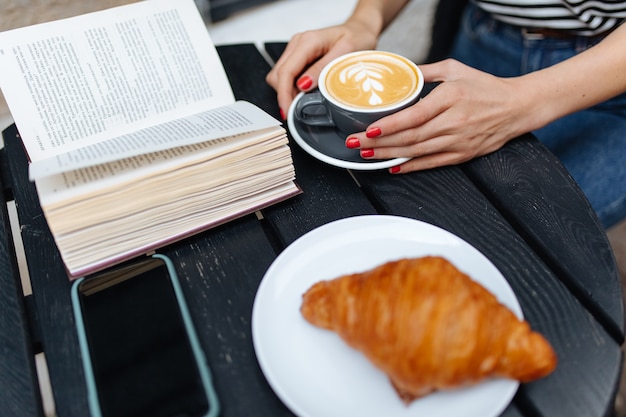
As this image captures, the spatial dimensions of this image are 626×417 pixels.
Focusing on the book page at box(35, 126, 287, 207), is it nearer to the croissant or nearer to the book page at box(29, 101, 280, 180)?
the book page at box(29, 101, 280, 180)

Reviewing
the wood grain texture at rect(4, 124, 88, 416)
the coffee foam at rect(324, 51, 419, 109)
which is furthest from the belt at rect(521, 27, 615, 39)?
the wood grain texture at rect(4, 124, 88, 416)

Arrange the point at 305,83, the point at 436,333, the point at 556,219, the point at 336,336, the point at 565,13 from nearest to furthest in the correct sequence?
the point at 436,333, the point at 336,336, the point at 556,219, the point at 305,83, the point at 565,13

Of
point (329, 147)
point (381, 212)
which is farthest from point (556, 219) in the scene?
point (329, 147)

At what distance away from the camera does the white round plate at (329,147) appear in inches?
31.3

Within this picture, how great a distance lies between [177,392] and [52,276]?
28 centimetres

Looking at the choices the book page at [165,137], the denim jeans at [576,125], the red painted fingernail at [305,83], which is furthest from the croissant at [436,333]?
the denim jeans at [576,125]

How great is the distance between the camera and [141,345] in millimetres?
625

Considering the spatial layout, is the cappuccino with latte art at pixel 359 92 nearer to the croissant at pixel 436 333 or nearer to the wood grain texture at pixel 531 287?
the wood grain texture at pixel 531 287

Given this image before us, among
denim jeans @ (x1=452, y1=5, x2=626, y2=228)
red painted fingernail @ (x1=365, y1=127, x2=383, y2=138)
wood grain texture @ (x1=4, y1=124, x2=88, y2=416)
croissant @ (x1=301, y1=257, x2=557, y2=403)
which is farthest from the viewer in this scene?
denim jeans @ (x1=452, y1=5, x2=626, y2=228)

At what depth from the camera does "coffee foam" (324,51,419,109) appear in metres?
0.80

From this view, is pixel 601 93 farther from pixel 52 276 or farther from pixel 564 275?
pixel 52 276

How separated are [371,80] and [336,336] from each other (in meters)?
0.42

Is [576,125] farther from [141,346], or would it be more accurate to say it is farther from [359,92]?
[141,346]

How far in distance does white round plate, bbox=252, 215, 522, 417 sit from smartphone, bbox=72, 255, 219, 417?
0.09 m
